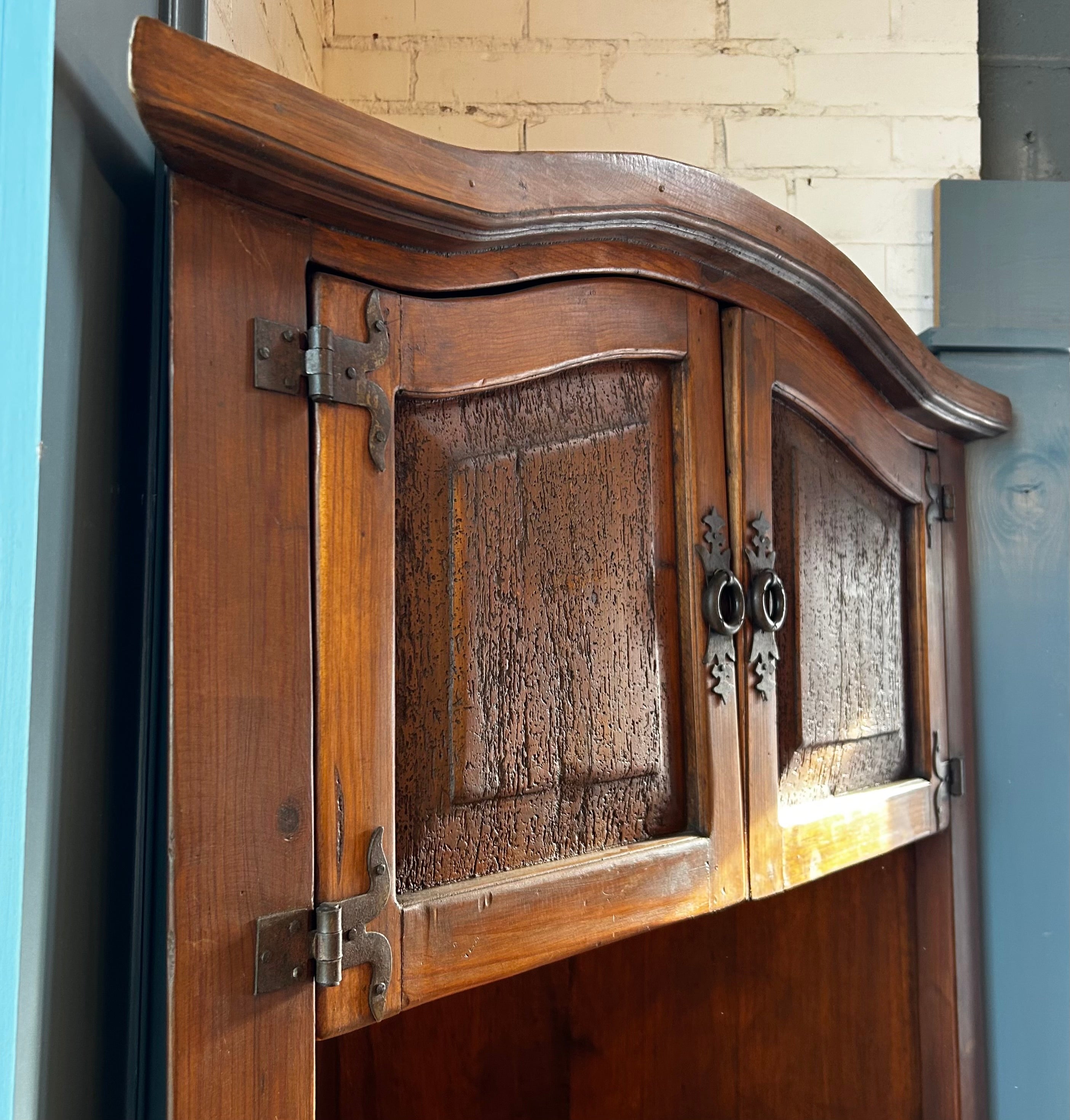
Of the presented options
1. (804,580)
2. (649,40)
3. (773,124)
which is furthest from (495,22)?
(804,580)

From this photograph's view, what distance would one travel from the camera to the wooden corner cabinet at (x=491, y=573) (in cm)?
49

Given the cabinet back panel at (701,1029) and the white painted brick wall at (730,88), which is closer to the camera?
the cabinet back panel at (701,1029)

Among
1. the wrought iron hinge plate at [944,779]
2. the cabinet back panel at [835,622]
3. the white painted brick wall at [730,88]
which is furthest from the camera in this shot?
the white painted brick wall at [730,88]

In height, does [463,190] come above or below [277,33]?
below

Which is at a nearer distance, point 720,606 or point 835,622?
point 720,606

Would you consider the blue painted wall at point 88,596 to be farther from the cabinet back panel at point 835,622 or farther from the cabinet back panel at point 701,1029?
the cabinet back panel at point 701,1029

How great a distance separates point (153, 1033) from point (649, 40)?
1312 millimetres

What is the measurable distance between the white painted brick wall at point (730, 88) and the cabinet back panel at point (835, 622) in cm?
49

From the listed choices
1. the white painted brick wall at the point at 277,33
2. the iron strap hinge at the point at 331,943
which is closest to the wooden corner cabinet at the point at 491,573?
the iron strap hinge at the point at 331,943

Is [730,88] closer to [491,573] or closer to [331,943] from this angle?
[491,573]

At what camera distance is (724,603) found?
78cm

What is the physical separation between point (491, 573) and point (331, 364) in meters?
0.17

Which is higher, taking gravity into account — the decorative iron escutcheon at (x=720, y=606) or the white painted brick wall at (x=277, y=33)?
the white painted brick wall at (x=277, y=33)

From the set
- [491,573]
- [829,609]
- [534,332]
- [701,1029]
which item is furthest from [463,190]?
[701,1029]
